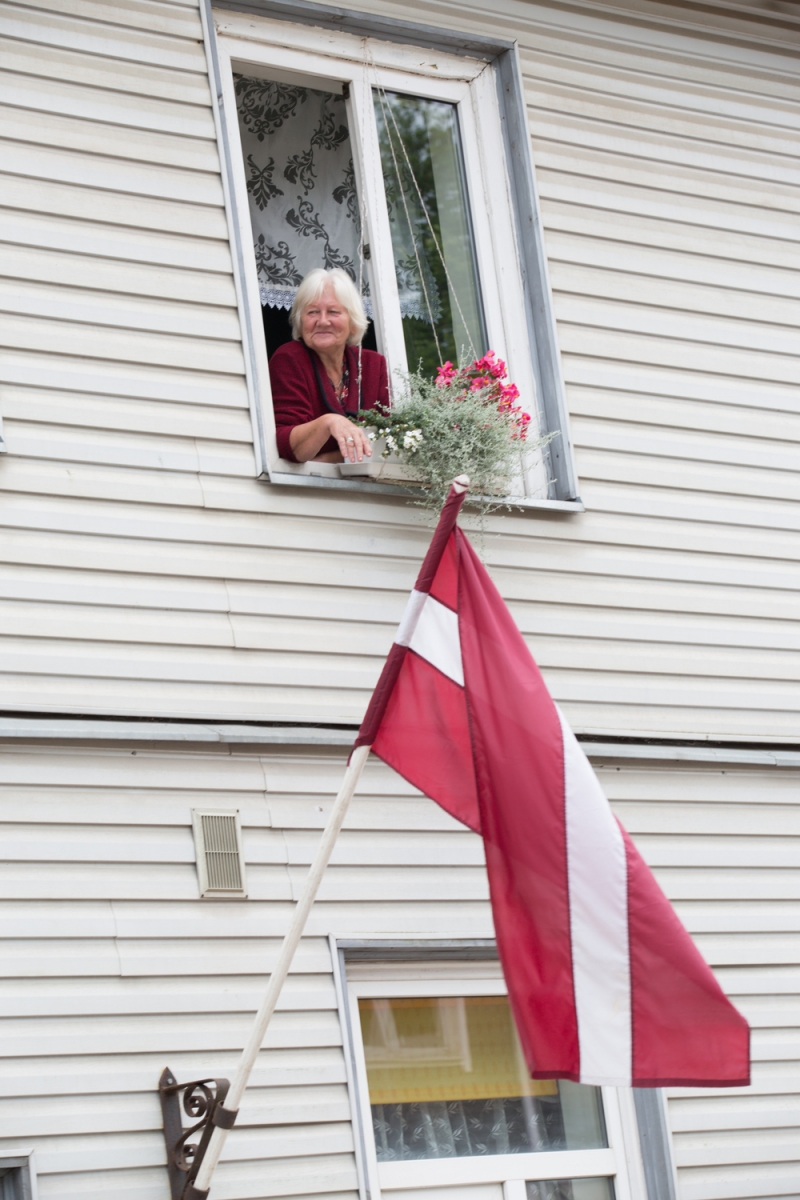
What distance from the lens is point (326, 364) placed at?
6031 mm

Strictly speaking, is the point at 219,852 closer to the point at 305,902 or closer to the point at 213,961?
the point at 213,961

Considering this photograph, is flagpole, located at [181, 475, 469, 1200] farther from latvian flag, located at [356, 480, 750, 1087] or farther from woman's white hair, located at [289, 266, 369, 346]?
woman's white hair, located at [289, 266, 369, 346]

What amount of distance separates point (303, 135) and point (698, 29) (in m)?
1.83

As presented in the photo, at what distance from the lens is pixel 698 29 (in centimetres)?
707

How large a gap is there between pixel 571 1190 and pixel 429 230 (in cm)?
367

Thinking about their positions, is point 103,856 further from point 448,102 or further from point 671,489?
point 448,102

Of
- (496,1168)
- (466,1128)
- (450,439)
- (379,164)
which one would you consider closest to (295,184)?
(379,164)

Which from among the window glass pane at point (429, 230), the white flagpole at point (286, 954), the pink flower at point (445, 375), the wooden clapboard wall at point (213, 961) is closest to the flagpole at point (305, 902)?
the white flagpole at point (286, 954)

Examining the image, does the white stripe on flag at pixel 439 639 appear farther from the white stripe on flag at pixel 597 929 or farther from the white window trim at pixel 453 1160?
the white window trim at pixel 453 1160

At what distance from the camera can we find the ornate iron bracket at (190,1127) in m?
4.38

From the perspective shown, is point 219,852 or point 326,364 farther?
point 326,364

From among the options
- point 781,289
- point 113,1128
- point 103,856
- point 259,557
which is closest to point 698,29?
point 781,289

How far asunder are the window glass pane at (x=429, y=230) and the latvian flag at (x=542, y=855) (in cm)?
218

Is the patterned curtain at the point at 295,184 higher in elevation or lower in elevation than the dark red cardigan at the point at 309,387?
higher
